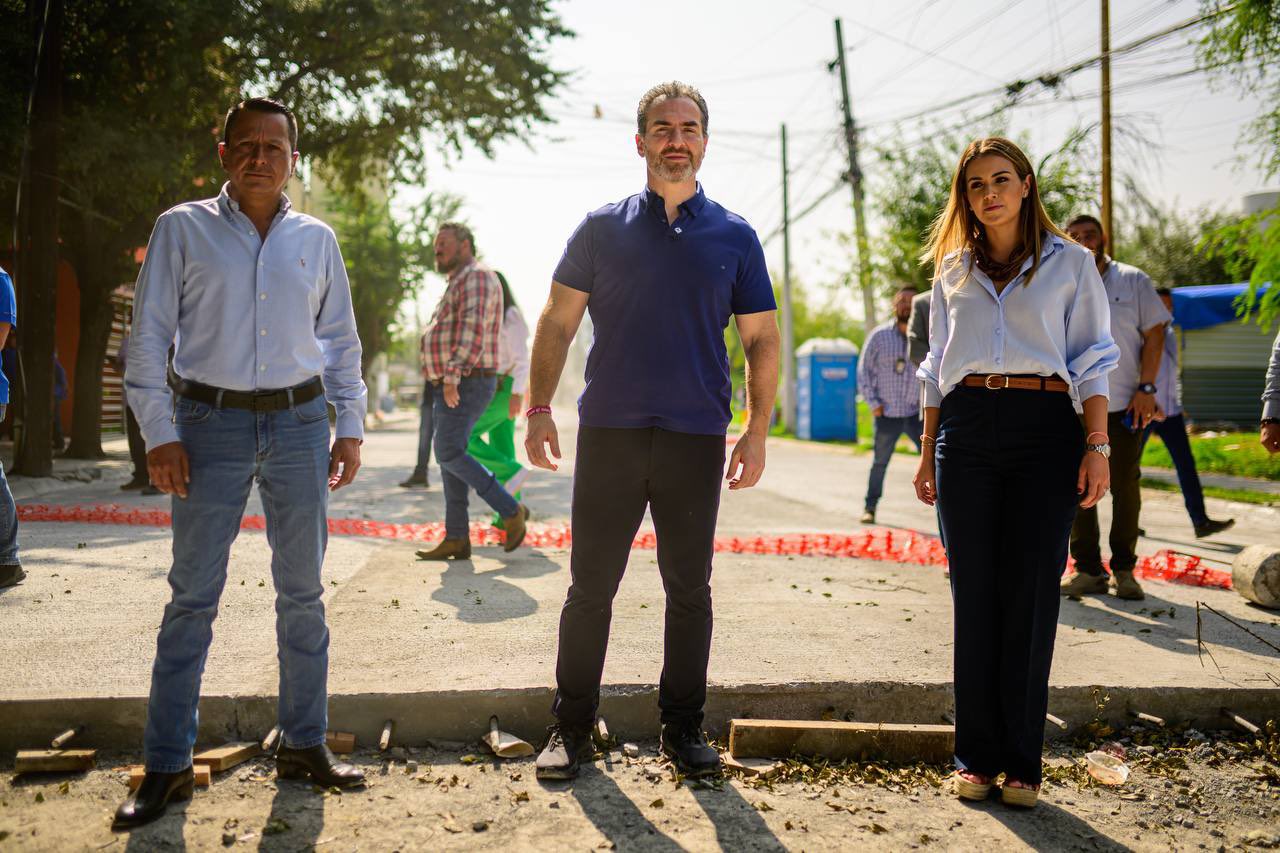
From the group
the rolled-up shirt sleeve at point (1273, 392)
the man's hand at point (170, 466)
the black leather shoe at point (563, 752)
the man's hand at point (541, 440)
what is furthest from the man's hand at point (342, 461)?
the rolled-up shirt sleeve at point (1273, 392)

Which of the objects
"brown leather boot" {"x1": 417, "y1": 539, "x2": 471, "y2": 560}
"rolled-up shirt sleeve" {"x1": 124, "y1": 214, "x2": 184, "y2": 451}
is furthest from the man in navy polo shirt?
"brown leather boot" {"x1": 417, "y1": 539, "x2": 471, "y2": 560}

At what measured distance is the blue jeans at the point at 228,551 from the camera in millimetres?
2904

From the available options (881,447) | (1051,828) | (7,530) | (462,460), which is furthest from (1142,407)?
(7,530)

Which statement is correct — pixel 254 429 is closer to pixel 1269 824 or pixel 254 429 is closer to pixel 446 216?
pixel 1269 824

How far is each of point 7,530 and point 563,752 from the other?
378 centimetres

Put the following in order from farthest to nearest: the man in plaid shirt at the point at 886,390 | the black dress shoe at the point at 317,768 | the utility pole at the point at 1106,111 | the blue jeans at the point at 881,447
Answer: the utility pole at the point at 1106,111
the blue jeans at the point at 881,447
the man in plaid shirt at the point at 886,390
the black dress shoe at the point at 317,768

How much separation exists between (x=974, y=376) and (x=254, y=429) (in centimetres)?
227

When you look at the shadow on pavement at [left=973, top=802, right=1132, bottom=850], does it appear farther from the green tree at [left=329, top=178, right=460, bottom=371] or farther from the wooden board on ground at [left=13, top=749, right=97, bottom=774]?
the green tree at [left=329, top=178, right=460, bottom=371]

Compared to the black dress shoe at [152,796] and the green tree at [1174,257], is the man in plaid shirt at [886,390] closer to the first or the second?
the black dress shoe at [152,796]

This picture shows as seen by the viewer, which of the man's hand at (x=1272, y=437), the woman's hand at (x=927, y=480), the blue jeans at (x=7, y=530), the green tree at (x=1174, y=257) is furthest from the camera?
the green tree at (x=1174, y=257)

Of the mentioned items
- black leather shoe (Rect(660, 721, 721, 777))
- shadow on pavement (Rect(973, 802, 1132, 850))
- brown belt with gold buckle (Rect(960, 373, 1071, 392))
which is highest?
brown belt with gold buckle (Rect(960, 373, 1071, 392))

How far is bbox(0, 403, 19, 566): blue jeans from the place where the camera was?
5262 mm

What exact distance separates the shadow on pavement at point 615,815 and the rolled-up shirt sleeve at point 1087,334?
1.90 metres

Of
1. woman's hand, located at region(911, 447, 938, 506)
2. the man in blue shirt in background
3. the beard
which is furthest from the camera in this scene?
the man in blue shirt in background
